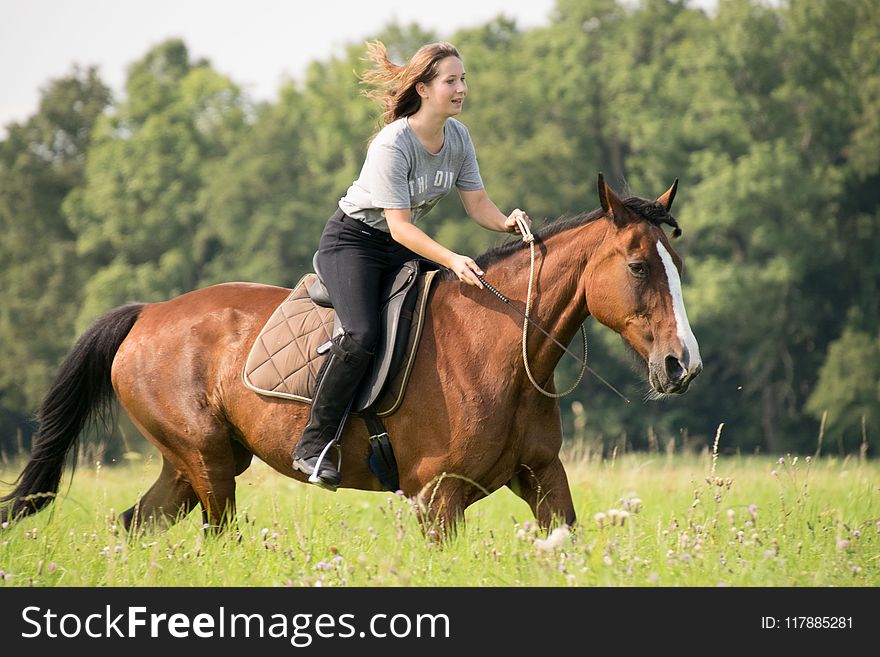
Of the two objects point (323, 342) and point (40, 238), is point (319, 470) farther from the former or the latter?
point (40, 238)

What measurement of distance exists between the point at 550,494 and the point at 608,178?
40911mm

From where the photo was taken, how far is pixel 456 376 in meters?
6.09

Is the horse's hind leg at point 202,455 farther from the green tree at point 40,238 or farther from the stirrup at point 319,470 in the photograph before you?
the green tree at point 40,238

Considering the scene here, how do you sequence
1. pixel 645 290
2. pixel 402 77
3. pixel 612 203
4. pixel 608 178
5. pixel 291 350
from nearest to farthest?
pixel 645 290
pixel 612 203
pixel 402 77
pixel 291 350
pixel 608 178

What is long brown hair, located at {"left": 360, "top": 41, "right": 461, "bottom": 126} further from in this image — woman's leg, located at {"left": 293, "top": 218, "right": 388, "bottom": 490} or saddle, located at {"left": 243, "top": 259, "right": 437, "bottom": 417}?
saddle, located at {"left": 243, "top": 259, "right": 437, "bottom": 417}

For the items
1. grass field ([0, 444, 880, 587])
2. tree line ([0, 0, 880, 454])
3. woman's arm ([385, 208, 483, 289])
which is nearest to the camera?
grass field ([0, 444, 880, 587])

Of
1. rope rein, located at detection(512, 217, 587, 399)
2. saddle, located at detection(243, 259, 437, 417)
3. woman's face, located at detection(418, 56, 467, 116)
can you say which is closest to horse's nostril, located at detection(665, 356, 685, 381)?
rope rein, located at detection(512, 217, 587, 399)

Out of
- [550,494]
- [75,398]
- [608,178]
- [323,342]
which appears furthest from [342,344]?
[608,178]

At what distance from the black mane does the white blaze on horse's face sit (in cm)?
15

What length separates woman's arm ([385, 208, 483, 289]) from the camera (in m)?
5.98

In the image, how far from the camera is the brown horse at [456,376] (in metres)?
5.79

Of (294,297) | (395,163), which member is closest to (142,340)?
(294,297)

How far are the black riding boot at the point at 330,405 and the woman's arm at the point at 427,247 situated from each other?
62cm

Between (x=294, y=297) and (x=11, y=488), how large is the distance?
2696mm
